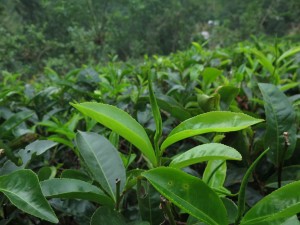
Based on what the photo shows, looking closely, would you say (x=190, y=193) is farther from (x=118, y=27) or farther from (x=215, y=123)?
(x=118, y=27)

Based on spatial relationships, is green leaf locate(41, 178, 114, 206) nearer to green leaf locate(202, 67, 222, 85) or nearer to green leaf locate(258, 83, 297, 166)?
green leaf locate(258, 83, 297, 166)

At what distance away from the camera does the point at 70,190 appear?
2.24 ft

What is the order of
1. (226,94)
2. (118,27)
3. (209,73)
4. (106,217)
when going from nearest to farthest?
(106,217), (226,94), (209,73), (118,27)

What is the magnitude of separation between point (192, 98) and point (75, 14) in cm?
1517

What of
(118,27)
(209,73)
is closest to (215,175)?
(209,73)

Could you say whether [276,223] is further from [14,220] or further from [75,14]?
[75,14]

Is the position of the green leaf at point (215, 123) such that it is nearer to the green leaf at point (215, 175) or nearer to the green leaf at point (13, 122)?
the green leaf at point (215, 175)

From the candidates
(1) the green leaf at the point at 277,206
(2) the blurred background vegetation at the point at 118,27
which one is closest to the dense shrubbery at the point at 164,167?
(1) the green leaf at the point at 277,206

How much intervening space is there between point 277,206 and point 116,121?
0.30 metres

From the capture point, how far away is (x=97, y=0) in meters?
18.3

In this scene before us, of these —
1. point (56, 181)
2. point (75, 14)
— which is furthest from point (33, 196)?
point (75, 14)

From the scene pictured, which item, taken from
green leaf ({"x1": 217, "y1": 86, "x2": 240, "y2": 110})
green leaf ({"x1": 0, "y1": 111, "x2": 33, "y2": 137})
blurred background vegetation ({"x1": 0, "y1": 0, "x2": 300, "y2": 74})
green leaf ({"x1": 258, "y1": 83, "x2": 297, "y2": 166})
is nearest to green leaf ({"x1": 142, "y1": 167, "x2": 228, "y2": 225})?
green leaf ({"x1": 258, "y1": 83, "x2": 297, "y2": 166})

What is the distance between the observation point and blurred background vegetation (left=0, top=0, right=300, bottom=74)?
11.9 metres

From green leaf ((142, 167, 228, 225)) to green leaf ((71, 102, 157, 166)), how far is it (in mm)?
109
